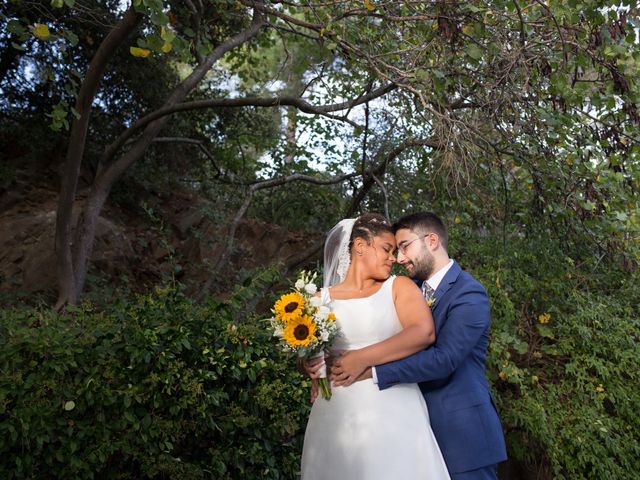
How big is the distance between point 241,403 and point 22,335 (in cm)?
144

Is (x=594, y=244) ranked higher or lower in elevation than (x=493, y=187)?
lower

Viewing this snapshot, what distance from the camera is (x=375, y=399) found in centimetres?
302

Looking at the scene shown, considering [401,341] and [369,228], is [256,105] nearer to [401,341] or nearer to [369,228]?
[369,228]

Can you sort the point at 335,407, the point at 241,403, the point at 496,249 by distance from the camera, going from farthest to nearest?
1. the point at 496,249
2. the point at 241,403
3. the point at 335,407

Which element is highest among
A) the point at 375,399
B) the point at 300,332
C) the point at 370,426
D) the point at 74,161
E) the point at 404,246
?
the point at 74,161

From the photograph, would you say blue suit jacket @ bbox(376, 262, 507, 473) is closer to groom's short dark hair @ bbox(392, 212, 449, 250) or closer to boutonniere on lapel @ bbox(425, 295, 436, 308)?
boutonniere on lapel @ bbox(425, 295, 436, 308)

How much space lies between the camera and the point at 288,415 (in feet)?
15.1

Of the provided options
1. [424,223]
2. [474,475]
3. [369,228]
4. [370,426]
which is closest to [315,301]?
[369,228]

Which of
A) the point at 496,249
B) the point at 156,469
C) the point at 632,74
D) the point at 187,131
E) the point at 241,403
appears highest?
the point at 187,131

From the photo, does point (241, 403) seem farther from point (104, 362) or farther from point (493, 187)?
point (493, 187)

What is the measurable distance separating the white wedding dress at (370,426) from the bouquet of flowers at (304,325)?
122 millimetres

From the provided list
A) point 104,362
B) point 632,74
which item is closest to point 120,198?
point 104,362

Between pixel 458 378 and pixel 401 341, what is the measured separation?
14.1 inches

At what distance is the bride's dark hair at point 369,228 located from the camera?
3.25m
